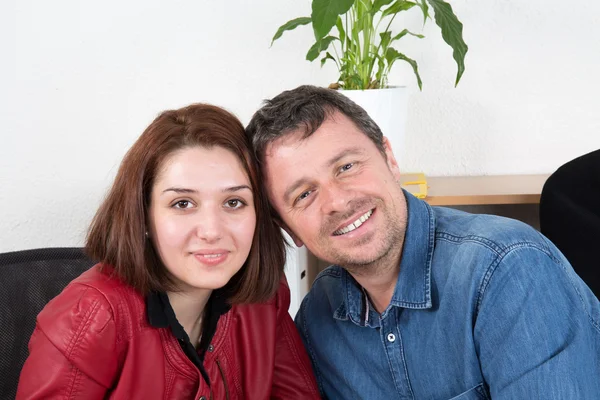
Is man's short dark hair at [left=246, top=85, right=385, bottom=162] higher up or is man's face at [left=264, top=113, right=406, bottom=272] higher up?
man's short dark hair at [left=246, top=85, right=385, bottom=162]

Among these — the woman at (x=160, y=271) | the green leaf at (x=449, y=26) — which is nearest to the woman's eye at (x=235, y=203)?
the woman at (x=160, y=271)

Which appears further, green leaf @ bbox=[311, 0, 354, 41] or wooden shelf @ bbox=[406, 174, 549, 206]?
wooden shelf @ bbox=[406, 174, 549, 206]

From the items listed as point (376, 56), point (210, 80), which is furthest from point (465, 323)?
point (210, 80)

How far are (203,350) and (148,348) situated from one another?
6.9 inches

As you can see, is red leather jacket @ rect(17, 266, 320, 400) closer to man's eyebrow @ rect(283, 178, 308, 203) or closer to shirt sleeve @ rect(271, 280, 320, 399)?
shirt sleeve @ rect(271, 280, 320, 399)

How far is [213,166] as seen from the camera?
1396mm

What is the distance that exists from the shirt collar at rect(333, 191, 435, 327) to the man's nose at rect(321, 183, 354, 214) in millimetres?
135

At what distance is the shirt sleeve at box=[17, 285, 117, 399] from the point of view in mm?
1271

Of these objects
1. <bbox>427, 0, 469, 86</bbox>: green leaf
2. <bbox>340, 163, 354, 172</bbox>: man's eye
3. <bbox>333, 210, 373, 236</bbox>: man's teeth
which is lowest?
<bbox>333, 210, 373, 236</bbox>: man's teeth

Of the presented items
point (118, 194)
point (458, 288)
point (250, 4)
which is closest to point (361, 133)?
point (458, 288)

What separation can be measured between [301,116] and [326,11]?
19.7 inches

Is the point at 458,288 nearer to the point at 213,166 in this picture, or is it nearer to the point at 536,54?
the point at 213,166

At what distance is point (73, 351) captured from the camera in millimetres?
1278

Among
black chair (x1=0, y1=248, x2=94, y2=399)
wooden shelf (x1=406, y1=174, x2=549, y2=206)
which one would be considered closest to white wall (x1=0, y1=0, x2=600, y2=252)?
wooden shelf (x1=406, y1=174, x2=549, y2=206)
